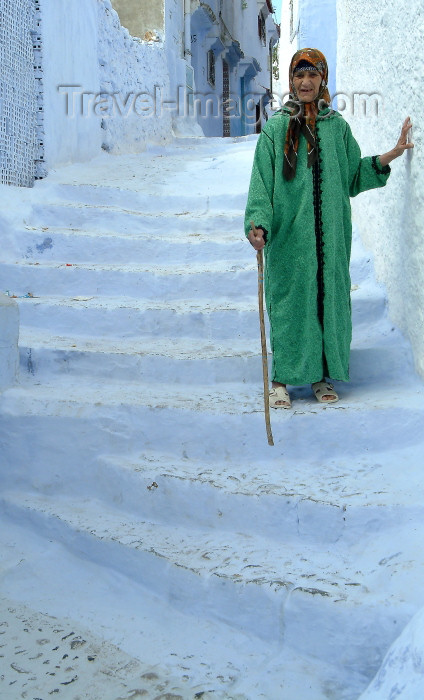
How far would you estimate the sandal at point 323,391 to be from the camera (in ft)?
10.3

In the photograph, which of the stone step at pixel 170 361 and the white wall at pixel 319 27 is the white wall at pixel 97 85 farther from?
the stone step at pixel 170 361

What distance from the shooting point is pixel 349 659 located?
207 centimetres

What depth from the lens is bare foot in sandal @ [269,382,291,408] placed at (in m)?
3.13

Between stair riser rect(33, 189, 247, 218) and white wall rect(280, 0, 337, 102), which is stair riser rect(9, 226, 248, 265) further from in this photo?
white wall rect(280, 0, 337, 102)

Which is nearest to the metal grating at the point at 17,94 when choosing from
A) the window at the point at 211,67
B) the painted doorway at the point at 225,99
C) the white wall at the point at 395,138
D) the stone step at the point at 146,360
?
the stone step at the point at 146,360

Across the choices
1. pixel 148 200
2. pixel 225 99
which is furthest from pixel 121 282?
pixel 225 99

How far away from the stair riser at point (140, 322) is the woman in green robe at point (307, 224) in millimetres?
743

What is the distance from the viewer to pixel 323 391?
10.4ft

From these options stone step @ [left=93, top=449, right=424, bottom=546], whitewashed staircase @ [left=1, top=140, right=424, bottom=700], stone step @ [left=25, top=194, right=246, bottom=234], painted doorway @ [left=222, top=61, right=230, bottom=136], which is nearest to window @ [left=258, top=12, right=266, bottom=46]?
painted doorway @ [left=222, top=61, right=230, bottom=136]

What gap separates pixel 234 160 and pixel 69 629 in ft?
18.8

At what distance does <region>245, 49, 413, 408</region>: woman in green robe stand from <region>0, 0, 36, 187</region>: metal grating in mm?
3012

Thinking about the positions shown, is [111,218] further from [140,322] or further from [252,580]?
[252,580]

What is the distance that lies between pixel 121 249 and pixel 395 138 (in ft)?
6.96

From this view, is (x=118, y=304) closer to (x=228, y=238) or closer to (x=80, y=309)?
(x=80, y=309)
